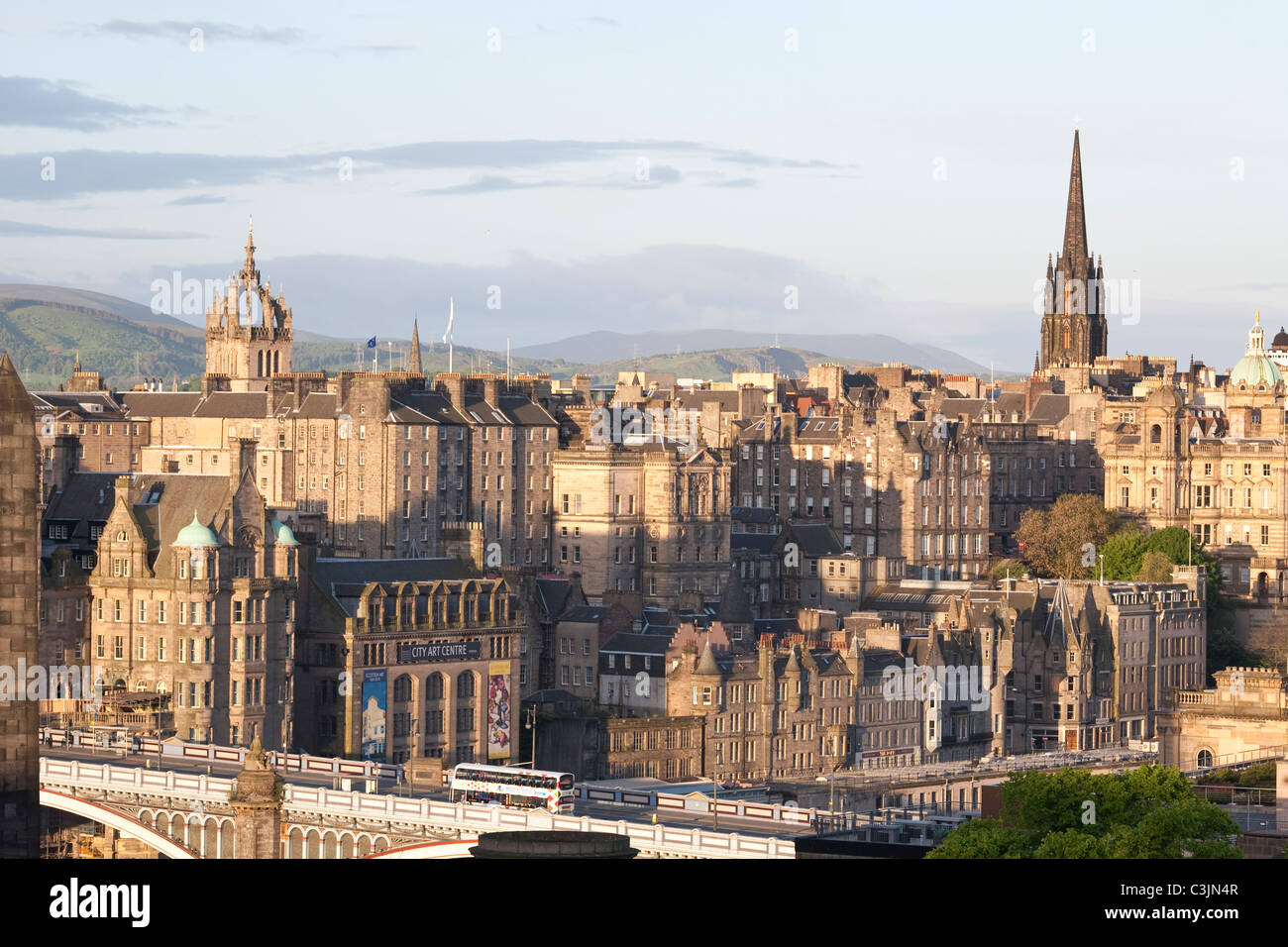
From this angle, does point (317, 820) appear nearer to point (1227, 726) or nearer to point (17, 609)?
point (17, 609)

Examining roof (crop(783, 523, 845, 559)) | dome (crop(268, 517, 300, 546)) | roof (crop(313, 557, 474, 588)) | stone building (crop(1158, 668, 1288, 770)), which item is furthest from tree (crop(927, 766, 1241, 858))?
roof (crop(783, 523, 845, 559))

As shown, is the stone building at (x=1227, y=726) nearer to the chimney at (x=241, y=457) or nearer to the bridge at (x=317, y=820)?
the bridge at (x=317, y=820)

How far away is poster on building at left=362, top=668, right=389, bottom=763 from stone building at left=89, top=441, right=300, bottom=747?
370 cm

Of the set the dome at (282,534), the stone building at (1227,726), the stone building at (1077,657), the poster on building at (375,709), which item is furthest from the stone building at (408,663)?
the stone building at (1077,657)

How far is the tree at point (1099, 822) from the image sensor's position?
82062 millimetres

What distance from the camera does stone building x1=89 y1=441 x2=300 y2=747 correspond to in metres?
138

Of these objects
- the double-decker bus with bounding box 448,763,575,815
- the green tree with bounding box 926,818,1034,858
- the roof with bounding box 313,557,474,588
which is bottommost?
the double-decker bus with bounding box 448,763,575,815

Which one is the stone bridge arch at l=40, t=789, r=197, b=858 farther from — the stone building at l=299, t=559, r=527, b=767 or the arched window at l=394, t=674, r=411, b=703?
the arched window at l=394, t=674, r=411, b=703

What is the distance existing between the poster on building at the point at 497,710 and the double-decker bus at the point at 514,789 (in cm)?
2628

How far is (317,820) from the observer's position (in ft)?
374

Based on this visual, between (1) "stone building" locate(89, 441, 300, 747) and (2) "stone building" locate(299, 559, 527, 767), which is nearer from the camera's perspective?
(1) "stone building" locate(89, 441, 300, 747)
